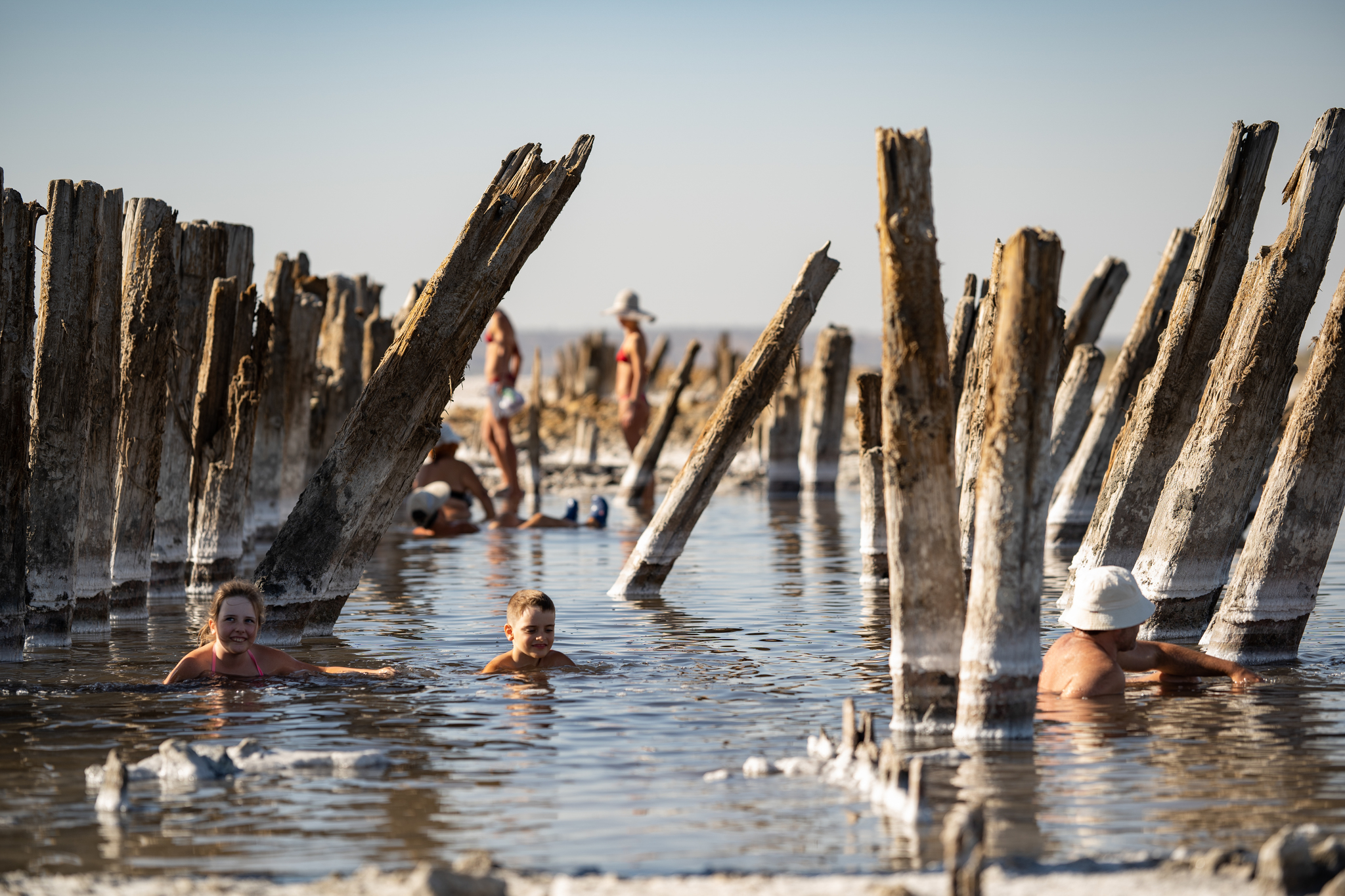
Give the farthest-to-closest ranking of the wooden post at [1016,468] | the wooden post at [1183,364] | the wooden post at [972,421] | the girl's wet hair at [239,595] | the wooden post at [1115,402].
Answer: the wooden post at [1115,402] → the wooden post at [972,421] → the wooden post at [1183,364] → the girl's wet hair at [239,595] → the wooden post at [1016,468]

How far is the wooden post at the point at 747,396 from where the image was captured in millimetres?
10414

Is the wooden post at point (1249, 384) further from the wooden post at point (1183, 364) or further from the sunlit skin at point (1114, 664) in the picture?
the sunlit skin at point (1114, 664)

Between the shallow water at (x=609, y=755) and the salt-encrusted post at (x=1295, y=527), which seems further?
the salt-encrusted post at (x=1295, y=527)

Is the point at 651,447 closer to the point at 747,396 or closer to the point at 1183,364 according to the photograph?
the point at 747,396

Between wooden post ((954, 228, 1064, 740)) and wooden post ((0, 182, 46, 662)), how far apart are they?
4.75 metres

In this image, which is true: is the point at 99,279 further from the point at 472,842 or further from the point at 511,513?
the point at 511,513

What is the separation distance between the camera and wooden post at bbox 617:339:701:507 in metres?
19.9

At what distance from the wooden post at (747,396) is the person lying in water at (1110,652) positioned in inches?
132

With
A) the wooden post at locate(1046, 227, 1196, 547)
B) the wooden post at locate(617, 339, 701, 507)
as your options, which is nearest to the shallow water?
the wooden post at locate(1046, 227, 1196, 547)

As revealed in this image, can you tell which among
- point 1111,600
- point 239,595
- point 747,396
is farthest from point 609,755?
point 747,396

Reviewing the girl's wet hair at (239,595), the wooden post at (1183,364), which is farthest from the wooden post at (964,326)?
the girl's wet hair at (239,595)

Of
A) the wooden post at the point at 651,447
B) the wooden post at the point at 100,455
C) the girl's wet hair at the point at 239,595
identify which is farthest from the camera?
the wooden post at the point at 651,447

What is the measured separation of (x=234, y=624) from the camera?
7543 millimetres

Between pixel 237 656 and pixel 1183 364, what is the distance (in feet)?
17.4
